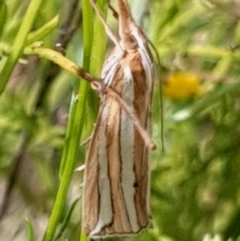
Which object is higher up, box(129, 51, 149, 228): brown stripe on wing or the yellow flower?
box(129, 51, 149, 228): brown stripe on wing

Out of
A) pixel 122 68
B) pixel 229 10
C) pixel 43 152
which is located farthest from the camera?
pixel 43 152

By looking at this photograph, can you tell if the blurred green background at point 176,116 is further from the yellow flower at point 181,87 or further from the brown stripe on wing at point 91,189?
the brown stripe on wing at point 91,189

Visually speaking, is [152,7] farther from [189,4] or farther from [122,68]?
[122,68]

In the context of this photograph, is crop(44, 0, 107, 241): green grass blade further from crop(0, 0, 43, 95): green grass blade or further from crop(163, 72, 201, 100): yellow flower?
crop(163, 72, 201, 100): yellow flower

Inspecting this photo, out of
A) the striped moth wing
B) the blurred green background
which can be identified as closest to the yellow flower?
the blurred green background

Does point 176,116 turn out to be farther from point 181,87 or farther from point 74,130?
point 74,130

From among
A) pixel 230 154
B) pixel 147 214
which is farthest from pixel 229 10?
pixel 147 214
